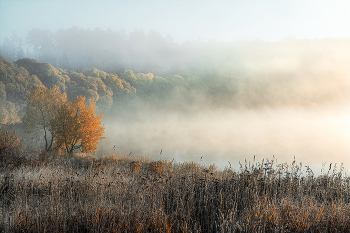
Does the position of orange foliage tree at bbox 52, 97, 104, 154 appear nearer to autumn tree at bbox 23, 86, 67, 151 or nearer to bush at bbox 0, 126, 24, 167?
autumn tree at bbox 23, 86, 67, 151

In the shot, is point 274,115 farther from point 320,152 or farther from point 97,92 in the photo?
point 97,92

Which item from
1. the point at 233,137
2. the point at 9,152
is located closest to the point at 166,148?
the point at 233,137

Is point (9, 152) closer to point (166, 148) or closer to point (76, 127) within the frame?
point (76, 127)

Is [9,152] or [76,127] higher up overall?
[76,127]

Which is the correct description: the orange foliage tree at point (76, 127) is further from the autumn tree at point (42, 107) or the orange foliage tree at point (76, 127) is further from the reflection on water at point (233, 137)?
the reflection on water at point (233, 137)

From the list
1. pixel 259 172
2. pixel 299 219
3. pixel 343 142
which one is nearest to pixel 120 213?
pixel 299 219

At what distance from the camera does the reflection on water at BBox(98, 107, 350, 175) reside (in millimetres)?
47094

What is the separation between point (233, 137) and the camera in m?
67.7

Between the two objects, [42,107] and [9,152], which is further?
[42,107]

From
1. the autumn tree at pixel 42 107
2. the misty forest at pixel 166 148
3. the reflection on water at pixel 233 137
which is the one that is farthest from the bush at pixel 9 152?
the reflection on water at pixel 233 137

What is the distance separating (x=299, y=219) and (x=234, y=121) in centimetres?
9360

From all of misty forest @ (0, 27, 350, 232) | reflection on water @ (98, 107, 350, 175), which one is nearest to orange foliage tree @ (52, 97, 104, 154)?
misty forest @ (0, 27, 350, 232)

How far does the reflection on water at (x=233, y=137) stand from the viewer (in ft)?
155

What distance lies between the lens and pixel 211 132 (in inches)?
2958
